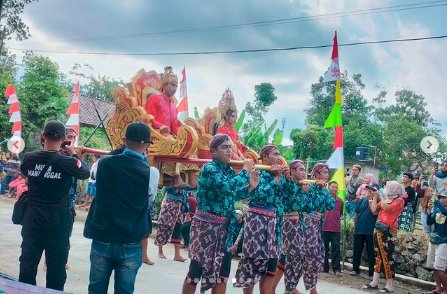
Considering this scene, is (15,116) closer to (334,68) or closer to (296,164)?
(334,68)

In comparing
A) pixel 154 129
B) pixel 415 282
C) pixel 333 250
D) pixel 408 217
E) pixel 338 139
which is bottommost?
pixel 415 282

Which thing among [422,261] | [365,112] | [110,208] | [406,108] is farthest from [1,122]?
[406,108]

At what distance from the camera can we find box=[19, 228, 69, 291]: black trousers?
3.70m

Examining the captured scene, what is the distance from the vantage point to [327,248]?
8.39 metres

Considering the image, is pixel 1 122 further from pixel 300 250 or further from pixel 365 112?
pixel 365 112

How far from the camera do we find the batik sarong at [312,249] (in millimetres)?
5438

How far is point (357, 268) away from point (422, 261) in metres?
1.04

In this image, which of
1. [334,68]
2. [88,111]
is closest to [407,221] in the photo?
[334,68]

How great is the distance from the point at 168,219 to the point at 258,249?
105 inches

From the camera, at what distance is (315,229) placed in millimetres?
5559

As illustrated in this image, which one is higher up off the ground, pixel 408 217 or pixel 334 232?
pixel 408 217

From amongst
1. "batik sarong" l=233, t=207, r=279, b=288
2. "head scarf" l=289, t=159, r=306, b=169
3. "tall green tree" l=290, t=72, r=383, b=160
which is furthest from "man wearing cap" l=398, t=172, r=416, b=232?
"tall green tree" l=290, t=72, r=383, b=160

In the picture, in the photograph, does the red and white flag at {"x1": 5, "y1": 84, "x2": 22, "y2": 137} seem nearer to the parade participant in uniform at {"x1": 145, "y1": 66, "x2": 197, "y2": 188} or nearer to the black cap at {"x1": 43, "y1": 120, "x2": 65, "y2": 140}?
the parade participant in uniform at {"x1": 145, "y1": 66, "x2": 197, "y2": 188}

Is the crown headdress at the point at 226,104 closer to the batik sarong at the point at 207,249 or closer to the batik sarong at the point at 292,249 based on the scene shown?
the batik sarong at the point at 292,249
